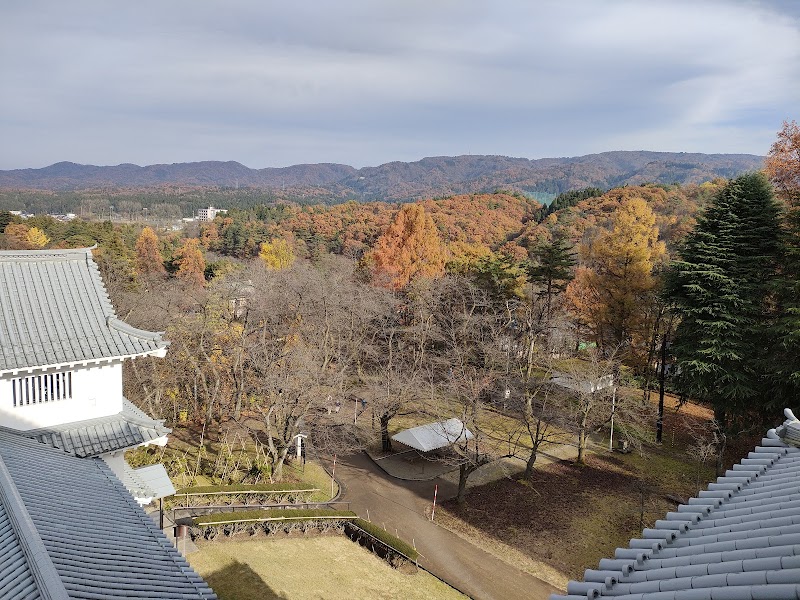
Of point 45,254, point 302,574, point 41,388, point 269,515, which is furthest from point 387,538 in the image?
point 45,254

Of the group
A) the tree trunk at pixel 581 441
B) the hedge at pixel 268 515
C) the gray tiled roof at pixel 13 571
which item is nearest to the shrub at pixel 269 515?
the hedge at pixel 268 515

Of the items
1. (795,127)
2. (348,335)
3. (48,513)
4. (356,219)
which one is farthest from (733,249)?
(356,219)

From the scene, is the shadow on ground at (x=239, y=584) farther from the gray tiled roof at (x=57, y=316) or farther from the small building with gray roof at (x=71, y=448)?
the gray tiled roof at (x=57, y=316)

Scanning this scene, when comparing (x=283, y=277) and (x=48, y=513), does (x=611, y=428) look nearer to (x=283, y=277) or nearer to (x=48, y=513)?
(x=283, y=277)

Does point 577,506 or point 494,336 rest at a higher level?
point 494,336

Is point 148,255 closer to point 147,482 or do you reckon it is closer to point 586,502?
point 147,482

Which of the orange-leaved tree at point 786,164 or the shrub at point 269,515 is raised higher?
the orange-leaved tree at point 786,164
